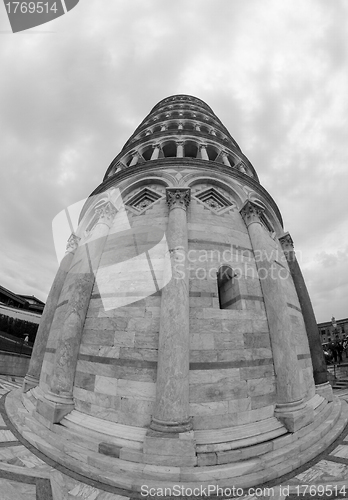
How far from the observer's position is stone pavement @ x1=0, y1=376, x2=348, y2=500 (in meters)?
3.52

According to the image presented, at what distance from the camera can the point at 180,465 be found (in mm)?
4176

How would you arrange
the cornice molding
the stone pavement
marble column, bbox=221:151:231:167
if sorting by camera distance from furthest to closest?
marble column, bbox=221:151:231:167 → the cornice molding → the stone pavement

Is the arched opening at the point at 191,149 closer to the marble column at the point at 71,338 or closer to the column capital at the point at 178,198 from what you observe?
the column capital at the point at 178,198

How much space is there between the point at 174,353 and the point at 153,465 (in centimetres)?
201

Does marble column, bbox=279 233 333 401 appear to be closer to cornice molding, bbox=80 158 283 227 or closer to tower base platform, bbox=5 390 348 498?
tower base platform, bbox=5 390 348 498

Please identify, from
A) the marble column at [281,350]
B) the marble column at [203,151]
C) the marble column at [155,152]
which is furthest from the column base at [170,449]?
the marble column at [155,152]

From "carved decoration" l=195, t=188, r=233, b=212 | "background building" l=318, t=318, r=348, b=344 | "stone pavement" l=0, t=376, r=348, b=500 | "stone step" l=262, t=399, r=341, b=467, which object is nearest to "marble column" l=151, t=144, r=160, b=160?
"carved decoration" l=195, t=188, r=233, b=212

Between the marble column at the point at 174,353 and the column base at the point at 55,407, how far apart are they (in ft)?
7.94

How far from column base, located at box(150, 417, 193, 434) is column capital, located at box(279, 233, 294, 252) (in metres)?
8.54

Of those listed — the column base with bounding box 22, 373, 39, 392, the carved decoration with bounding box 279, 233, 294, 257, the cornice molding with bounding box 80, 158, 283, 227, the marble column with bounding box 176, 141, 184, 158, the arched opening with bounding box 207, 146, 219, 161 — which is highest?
the arched opening with bounding box 207, 146, 219, 161

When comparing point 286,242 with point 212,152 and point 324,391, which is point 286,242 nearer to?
point 324,391

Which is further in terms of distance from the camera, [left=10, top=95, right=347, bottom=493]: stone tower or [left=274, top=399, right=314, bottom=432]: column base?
[left=274, top=399, right=314, bottom=432]: column base

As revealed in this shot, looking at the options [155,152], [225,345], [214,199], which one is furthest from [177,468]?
[155,152]

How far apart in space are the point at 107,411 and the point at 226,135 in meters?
17.8
